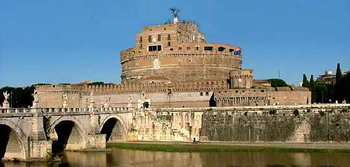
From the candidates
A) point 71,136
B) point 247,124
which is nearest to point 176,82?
point 247,124

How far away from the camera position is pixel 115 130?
5494 centimetres

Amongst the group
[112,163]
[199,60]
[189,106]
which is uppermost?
[199,60]

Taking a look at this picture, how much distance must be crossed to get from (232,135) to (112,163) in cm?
1750

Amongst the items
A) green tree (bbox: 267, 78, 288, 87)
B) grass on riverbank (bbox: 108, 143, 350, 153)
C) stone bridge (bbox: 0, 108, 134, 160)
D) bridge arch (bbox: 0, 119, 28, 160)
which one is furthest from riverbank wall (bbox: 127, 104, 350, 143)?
green tree (bbox: 267, 78, 288, 87)

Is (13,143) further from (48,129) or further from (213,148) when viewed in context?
(213,148)

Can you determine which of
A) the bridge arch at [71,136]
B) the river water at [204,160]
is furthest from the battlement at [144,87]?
the river water at [204,160]

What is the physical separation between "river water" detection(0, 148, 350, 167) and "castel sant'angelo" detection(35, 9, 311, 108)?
16.5 m

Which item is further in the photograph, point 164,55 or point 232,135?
point 164,55

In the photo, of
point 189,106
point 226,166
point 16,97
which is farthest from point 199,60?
point 226,166

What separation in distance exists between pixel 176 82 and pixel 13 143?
2952cm

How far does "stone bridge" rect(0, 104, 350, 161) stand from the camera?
123ft

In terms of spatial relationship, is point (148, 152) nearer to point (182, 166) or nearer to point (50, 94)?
point (182, 166)

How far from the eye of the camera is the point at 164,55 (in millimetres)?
70875

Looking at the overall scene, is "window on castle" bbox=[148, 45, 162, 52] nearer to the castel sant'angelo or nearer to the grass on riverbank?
the castel sant'angelo
